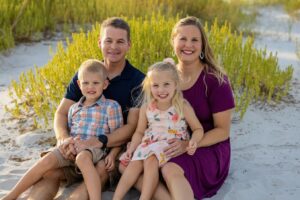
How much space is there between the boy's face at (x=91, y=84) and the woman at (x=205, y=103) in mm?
561

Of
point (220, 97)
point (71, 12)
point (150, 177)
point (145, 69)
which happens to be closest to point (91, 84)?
point (150, 177)

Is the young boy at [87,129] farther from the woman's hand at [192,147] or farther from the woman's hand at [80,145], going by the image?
the woman's hand at [192,147]

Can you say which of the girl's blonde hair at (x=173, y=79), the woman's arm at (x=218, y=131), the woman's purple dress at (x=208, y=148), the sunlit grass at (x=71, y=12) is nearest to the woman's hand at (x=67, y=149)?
the girl's blonde hair at (x=173, y=79)

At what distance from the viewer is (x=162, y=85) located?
3.18 metres

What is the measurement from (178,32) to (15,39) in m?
4.26

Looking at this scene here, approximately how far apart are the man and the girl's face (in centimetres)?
28

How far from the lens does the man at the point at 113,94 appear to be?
325 cm

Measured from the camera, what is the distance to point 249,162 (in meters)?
3.93

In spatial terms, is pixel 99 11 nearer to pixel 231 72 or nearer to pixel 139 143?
pixel 231 72

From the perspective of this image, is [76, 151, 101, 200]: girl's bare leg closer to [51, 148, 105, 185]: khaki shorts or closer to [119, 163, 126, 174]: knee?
[51, 148, 105, 185]: khaki shorts

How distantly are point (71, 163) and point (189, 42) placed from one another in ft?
3.62

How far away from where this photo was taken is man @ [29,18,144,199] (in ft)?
10.7

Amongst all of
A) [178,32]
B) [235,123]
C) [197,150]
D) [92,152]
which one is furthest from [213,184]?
[235,123]

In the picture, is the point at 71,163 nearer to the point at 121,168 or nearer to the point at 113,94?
the point at 121,168
